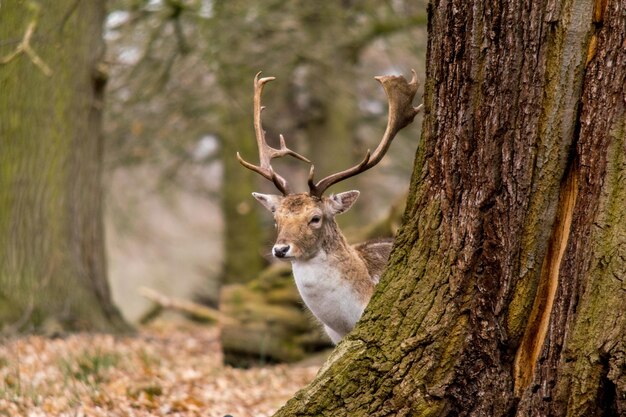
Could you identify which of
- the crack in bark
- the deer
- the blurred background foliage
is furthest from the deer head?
the blurred background foliage

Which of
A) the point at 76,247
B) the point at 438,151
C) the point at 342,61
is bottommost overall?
the point at 76,247

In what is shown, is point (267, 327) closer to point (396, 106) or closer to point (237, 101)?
point (396, 106)

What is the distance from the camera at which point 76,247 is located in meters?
10.3

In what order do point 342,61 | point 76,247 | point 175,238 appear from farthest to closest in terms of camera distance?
point 175,238 < point 342,61 < point 76,247

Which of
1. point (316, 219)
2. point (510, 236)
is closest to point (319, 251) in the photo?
point (316, 219)

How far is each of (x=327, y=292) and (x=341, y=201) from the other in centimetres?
76

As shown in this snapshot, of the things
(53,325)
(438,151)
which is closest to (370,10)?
(53,325)

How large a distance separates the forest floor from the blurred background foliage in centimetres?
268

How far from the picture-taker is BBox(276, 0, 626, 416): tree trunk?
13.1 feet

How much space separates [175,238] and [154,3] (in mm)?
14291

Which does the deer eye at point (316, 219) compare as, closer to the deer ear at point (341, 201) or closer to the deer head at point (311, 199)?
the deer head at point (311, 199)

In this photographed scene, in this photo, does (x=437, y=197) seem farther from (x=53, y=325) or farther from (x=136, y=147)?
(x=136, y=147)

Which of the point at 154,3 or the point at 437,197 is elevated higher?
the point at 154,3

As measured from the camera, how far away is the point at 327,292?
6.35 metres
